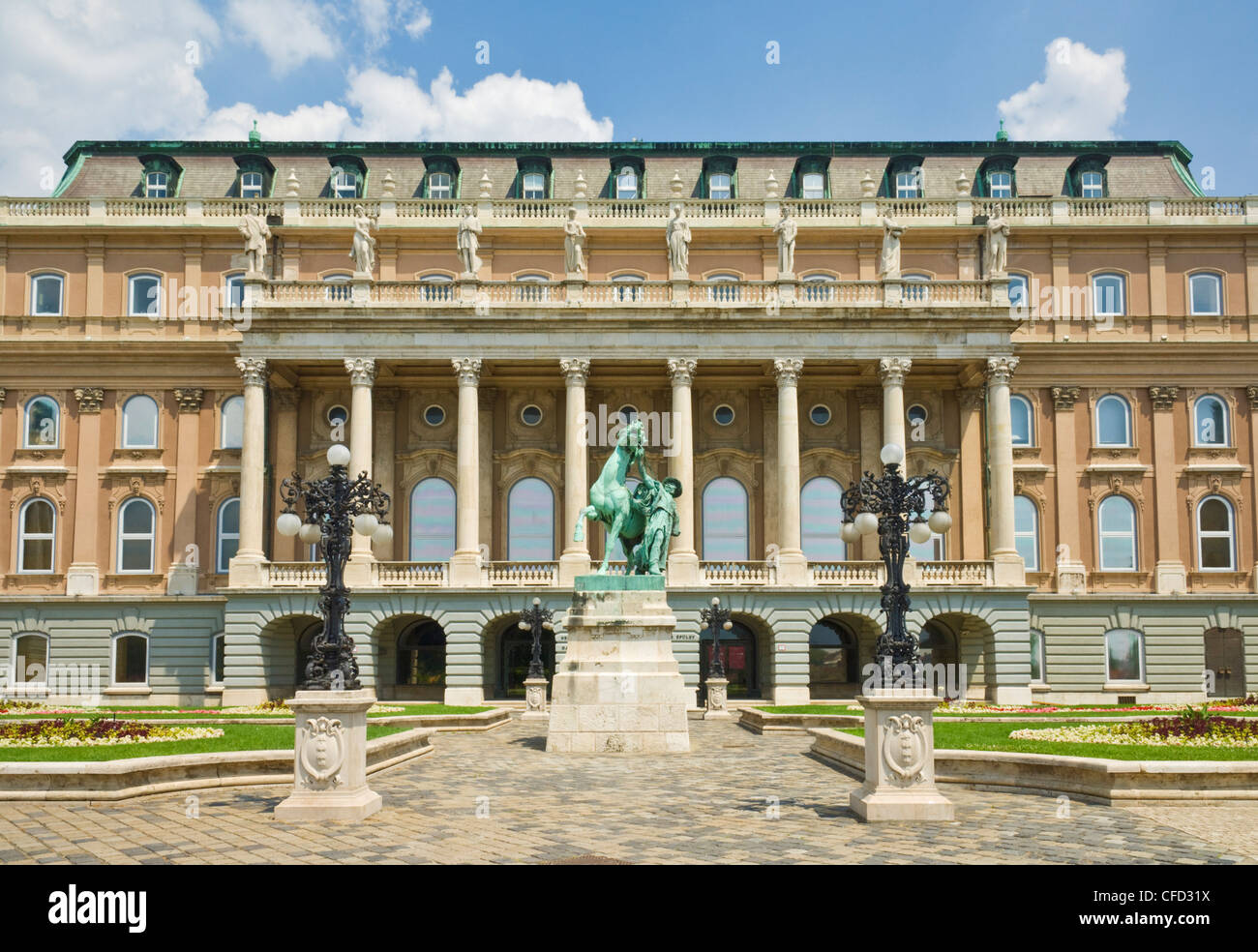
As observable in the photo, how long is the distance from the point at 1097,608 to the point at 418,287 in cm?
2794

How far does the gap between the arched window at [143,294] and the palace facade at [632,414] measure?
0.35 ft

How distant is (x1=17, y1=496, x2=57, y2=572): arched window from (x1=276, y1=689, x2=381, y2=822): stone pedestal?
35543mm

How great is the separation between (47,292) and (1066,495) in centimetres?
4062

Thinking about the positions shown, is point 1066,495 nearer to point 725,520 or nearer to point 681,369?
point 725,520

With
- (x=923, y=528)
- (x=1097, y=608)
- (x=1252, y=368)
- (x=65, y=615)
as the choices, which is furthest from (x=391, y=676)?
(x=1252, y=368)

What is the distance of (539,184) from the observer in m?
50.1

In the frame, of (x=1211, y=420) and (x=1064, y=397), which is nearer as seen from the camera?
(x=1064, y=397)

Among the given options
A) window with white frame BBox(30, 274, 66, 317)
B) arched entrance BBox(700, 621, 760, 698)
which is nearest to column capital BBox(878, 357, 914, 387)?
arched entrance BBox(700, 621, 760, 698)

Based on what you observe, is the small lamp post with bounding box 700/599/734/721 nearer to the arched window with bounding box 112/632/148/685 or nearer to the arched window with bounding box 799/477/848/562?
the arched window with bounding box 799/477/848/562

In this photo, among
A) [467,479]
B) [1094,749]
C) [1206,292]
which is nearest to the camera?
[1094,749]

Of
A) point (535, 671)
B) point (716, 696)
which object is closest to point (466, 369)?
point (535, 671)

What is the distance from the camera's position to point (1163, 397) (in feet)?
150

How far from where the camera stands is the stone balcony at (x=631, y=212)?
46469mm
